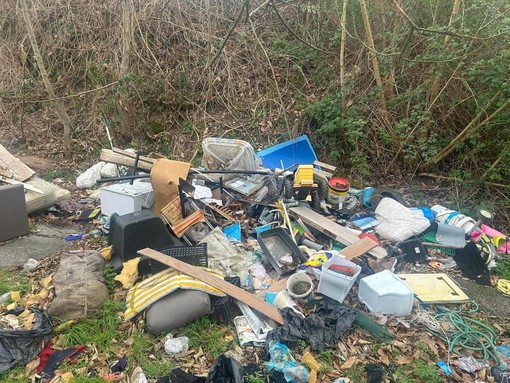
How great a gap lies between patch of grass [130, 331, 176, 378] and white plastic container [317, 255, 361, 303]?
4.87 ft

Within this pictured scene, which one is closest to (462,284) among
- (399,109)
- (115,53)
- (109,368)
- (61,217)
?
(399,109)

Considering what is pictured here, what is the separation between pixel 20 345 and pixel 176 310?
1188 mm

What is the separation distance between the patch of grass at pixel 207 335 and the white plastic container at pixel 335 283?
3.17 ft

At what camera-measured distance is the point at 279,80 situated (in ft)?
24.2

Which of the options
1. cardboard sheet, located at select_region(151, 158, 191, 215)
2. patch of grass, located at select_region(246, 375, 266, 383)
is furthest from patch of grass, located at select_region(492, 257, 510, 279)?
cardboard sheet, located at select_region(151, 158, 191, 215)

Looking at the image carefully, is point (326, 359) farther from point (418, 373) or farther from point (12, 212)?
point (12, 212)

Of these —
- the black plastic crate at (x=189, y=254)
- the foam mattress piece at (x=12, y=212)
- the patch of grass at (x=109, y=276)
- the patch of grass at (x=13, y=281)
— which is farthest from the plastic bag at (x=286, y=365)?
the foam mattress piece at (x=12, y=212)

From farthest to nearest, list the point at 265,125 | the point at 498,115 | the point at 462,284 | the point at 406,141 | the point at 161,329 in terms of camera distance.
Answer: the point at 265,125 < the point at 406,141 < the point at 498,115 < the point at 462,284 < the point at 161,329

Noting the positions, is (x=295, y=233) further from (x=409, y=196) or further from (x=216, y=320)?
(x=409, y=196)

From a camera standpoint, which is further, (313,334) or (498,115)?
(498,115)

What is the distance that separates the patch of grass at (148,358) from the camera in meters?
2.87

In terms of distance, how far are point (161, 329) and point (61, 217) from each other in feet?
9.88

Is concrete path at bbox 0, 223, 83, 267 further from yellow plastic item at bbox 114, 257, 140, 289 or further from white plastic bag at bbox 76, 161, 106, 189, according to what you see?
yellow plastic item at bbox 114, 257, 140, 289

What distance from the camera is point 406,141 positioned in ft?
18.9
